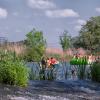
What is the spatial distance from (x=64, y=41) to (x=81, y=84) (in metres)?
91.3

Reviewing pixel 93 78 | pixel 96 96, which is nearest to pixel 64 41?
pixel 93 78

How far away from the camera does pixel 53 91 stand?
19.1m

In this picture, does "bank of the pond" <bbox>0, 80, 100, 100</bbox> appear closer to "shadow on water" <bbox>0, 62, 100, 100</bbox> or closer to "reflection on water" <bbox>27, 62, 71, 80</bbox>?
"shadow on water" <bbox>0, 62, 100, 100</bbox>

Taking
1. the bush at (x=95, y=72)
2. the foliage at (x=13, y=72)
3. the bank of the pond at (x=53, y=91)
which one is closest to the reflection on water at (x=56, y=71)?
the bank of the pond at (x=53, y=91)

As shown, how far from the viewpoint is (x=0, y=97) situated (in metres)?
15.3

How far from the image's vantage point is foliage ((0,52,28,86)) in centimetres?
1894

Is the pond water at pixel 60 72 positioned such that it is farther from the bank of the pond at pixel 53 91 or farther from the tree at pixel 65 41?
the tree at pixel 65 41

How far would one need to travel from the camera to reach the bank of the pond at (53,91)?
53.7 feet

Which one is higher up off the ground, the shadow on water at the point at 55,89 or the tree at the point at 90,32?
the tree at the point at 90,32

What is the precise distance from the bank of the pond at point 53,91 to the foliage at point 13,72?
20.4 inches

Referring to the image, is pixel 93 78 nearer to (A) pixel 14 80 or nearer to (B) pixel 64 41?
(A) pixel 14 80

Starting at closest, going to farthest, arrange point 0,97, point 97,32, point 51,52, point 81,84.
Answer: point 0,97, point 81,84, point 51,52, point 97,32

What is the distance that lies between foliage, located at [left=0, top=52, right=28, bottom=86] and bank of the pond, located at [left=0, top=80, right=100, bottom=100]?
0.52m

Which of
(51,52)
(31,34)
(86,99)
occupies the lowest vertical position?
(86,99)
